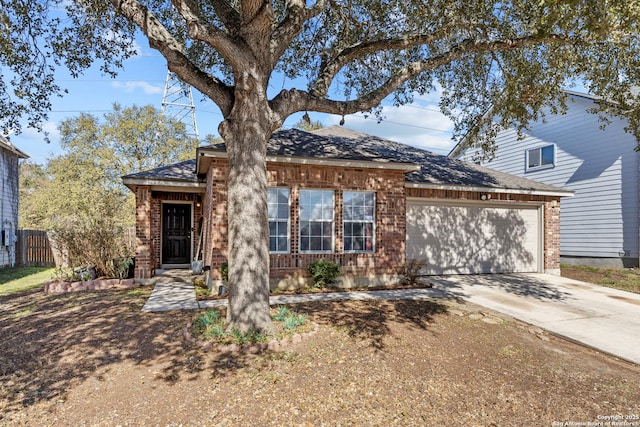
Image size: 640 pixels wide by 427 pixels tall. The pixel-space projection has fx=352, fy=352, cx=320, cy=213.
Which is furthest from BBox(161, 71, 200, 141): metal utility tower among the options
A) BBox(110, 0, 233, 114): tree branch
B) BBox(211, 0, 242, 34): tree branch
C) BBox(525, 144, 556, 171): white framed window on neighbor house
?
BBox(110, 0, 233, 114): tree branch

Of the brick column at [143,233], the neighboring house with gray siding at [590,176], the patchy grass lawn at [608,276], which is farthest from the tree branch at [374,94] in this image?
the neighboring house with gray siding at [590,176]

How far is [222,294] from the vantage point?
305 inches

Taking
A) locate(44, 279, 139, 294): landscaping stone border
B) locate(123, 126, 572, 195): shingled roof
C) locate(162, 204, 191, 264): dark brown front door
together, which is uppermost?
locate(123, 126, 572, 195): shingled roof

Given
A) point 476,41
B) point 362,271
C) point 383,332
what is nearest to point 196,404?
point 383,332

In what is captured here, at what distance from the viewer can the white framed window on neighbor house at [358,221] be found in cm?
901

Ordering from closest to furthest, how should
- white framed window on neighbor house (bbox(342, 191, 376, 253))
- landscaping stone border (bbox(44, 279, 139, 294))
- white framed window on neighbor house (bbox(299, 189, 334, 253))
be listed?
landscaping stone border (bbox(44, 279, 139, 294))
white framed window on neighbor house (bbox(299, 189, 334, 253))
white framed window on neighbor house (bbox(342, 191, 376, 253))

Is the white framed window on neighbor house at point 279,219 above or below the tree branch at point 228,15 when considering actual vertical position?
below

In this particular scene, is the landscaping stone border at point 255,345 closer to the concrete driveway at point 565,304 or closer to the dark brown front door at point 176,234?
the concrete driveway at point 565,304

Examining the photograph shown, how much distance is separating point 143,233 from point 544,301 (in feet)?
32.3

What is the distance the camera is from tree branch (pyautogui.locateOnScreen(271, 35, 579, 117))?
222 inches

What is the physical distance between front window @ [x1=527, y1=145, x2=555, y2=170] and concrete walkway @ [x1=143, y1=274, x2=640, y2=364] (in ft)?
21.0

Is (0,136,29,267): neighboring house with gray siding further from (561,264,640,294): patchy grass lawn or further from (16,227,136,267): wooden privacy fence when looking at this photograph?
(561,264,640,294): patchy grass lawn

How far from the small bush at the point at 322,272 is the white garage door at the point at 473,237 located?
3099mm

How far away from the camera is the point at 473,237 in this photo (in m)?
11.3
